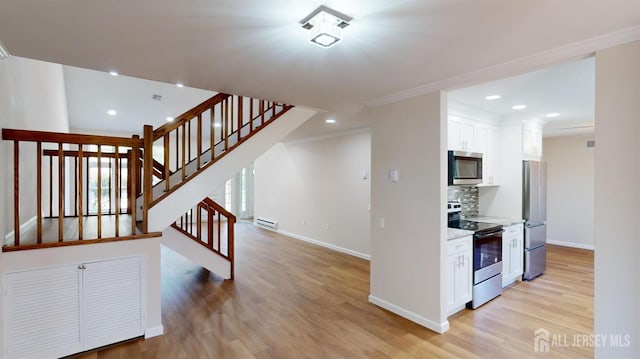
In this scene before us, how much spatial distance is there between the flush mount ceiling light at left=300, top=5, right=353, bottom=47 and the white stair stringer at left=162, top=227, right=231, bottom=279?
3.37 m

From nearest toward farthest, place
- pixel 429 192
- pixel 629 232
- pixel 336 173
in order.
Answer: pixel 629 232 < pixel 429 192 < pixel 336 173

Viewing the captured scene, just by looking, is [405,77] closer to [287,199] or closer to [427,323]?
[427,323]

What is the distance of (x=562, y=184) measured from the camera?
21.6 feet

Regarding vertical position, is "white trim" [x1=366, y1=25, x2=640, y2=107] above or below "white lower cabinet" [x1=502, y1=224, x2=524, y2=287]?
above

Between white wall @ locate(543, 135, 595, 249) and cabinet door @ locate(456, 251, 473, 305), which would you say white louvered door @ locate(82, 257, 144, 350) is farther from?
white wall @ locate(543, 135, 595, 249)

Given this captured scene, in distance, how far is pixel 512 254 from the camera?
4199 mm

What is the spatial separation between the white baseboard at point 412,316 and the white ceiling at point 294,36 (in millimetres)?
2300

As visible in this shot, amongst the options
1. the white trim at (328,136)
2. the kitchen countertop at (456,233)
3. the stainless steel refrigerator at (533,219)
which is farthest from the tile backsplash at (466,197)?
the white trim at (328,136)

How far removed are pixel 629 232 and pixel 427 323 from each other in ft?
6.01

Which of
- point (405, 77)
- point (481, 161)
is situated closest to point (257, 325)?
point (405, 77)

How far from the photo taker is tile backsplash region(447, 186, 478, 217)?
4.69 metres

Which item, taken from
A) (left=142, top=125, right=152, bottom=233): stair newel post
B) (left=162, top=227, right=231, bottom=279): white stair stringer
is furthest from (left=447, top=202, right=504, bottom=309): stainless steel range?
(left=142, top=125, right=152, bottom=233): stair newel post

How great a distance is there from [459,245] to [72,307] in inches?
145

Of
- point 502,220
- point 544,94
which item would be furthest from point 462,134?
point 502,220
